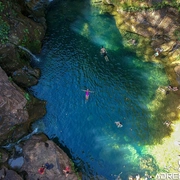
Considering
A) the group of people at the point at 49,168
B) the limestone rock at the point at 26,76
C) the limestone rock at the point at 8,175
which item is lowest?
the limestone rock at the point at 8,175

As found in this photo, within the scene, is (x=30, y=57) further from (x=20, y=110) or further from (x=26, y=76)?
(x=20, y=110)

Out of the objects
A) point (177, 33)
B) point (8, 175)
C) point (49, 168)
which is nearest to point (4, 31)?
point (8, 175)

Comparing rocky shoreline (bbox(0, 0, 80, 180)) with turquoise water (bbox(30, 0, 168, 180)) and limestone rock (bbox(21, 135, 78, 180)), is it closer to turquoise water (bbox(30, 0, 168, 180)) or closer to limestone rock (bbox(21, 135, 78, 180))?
limestone rock (bbox(21, 135, 78, 180))

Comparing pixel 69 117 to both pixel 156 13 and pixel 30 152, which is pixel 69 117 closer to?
pixel 30 152

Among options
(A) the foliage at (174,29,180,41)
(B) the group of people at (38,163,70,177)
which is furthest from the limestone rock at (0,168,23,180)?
(A) the foliage at (174,29,180,41)

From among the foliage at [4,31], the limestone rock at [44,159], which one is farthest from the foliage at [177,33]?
the foliage at [4,31]

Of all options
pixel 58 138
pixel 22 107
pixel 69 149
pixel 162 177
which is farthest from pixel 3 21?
pixel 162 177

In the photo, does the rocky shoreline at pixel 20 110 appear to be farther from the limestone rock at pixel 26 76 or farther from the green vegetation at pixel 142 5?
the green vegetation at pixel 142 5
